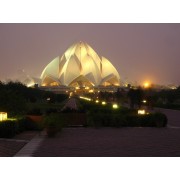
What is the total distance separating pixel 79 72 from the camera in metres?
58.8

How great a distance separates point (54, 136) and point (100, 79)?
173ft

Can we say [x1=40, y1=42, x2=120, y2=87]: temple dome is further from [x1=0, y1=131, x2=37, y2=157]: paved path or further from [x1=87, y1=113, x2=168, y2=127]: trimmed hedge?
[x1=0, y1=131, x2=37, y2=157]: paved path

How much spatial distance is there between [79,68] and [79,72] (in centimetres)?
68

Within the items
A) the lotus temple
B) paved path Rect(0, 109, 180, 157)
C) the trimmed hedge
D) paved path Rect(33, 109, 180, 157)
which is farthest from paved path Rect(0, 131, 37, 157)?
the lotus temple

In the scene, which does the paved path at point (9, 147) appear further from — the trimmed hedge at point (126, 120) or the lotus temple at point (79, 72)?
the lotus temple at point (79, 72)

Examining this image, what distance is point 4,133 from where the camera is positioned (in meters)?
8.66

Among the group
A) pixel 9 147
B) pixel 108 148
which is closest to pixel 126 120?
pixel 108 148

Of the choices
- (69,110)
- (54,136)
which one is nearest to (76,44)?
(69,110)

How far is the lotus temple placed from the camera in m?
58.5

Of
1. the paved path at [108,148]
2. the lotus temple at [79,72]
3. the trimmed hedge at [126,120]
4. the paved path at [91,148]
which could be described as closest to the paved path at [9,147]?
the paved path at [91,148]

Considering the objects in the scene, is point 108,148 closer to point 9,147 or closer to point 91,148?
point 91,148

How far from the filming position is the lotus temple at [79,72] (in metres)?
58.5

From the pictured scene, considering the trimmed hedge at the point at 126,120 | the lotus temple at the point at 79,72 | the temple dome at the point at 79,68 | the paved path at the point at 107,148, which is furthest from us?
the lotus temple at the point at 79,72

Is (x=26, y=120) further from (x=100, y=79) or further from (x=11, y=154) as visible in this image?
(x=100, y=79)
